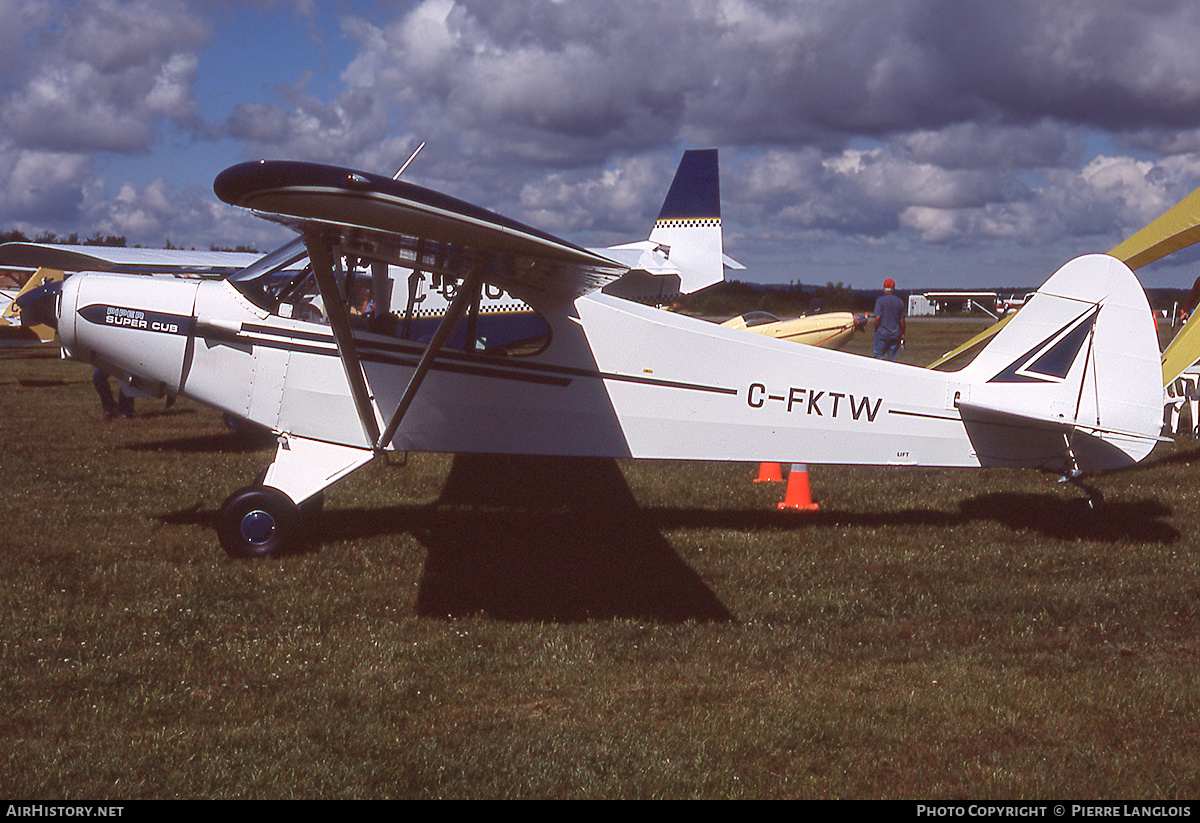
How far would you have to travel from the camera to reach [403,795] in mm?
3311

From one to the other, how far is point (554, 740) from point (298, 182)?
8.54ft

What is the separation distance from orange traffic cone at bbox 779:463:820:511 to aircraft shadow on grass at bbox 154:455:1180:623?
0.45ft

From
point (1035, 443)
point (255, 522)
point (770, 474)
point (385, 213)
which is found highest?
point (385, 213)

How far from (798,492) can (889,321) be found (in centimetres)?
866

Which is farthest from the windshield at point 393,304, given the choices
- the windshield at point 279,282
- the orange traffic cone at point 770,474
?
the orange traffic cone at point 770,474

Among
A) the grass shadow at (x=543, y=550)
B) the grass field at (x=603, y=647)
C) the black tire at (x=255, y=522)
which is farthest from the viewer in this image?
the black tire at (x=255, y=522)

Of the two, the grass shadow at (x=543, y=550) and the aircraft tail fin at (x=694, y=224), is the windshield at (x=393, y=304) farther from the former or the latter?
the aircraft tail fin at (x=694, y=224)

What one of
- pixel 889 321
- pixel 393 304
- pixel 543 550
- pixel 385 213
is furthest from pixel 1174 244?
pixel 385 213

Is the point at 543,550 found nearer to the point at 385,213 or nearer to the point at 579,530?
the point at 579,530

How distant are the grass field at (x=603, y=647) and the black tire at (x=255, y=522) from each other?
0.44 ft

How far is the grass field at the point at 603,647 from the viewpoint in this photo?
351 centimetres

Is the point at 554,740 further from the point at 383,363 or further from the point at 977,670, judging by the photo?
A: the point at 383,363

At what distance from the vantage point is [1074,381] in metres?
6.46

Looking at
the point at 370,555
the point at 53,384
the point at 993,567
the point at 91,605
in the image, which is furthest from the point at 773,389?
the point at 53,384
